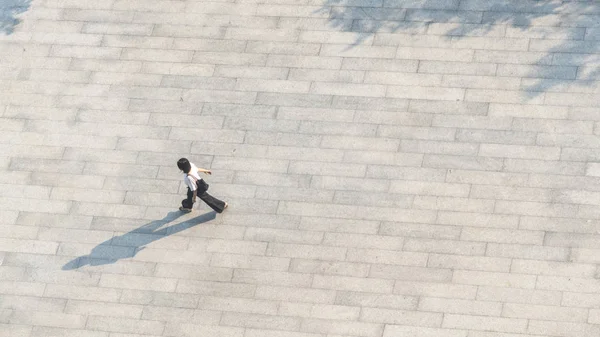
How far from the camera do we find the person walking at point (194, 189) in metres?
16.4

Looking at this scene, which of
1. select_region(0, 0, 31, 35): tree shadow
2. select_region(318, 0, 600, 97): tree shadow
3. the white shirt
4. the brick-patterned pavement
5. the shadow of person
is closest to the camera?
the brick-patterned pavement

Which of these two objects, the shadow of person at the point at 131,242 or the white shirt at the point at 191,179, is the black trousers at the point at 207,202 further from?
the shadow of person at the point at 131,242

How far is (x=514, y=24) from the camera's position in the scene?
1848 centimetres

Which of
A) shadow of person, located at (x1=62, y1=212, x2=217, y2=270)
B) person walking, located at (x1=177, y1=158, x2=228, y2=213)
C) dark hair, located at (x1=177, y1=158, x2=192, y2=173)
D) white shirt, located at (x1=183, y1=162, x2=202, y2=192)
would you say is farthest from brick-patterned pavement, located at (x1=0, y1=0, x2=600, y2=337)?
dark hair, located at (x1=177, y1=158, x2=192, y2=173)

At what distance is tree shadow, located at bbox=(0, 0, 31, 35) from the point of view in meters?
20.3

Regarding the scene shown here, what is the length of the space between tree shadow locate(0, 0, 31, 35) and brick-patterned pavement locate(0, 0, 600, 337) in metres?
0.21

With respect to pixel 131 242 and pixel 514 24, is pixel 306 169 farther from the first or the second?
pixel 514 24

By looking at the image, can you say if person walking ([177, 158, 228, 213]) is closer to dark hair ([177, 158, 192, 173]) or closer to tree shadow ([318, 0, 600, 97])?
dark hair ([177, 158, 192, 173])

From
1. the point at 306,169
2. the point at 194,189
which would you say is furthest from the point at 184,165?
the point at 306,169

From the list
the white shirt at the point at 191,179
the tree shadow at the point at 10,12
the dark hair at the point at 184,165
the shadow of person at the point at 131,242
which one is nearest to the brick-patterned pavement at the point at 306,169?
the shadow of person at the point at 131,242

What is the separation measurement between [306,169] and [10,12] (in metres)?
7.63

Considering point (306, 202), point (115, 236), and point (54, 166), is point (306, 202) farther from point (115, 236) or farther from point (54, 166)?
point (54, 166)

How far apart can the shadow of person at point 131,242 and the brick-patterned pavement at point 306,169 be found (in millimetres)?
40

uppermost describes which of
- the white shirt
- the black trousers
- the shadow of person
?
the white shirt
